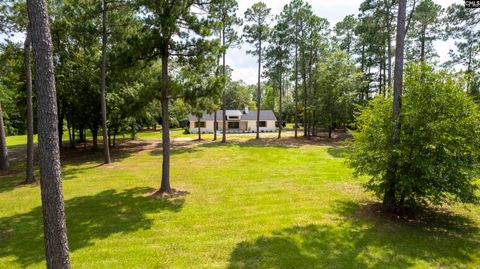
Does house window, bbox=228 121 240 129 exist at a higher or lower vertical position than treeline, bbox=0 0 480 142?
lower

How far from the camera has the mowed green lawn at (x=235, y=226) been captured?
5227 mm

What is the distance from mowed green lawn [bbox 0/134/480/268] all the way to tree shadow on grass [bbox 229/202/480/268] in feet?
0.07

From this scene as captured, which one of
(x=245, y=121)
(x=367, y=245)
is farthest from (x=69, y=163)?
(x=245, y=121)

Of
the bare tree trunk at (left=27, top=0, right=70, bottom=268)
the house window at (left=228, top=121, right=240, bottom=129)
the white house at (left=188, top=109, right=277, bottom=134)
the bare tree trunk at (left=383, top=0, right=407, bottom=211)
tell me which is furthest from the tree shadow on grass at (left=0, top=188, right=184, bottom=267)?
the house window at (left=228, top=121, right=240, bottom=129)

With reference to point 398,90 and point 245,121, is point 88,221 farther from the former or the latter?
point 245,121

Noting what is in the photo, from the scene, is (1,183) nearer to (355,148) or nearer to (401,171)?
(355,148)

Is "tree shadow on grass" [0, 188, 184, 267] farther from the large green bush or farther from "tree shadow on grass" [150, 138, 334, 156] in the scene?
"tree shadow on grass" [150, 138, 334, 156]

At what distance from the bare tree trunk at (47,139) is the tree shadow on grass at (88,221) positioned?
2.16 meters

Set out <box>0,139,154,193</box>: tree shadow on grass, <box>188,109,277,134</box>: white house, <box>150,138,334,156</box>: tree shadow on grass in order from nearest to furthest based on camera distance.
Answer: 1. <box>0,139,154,193</box>: tree shadow on grass
2. <box>150,138,334,156</box>: tree shadow on grass
3. <box>188,109,277,134</box>: white house

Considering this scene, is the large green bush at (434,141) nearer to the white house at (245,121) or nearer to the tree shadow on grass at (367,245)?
the tree shadow on grass at (367,245)

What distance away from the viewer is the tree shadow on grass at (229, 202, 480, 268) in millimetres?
5098

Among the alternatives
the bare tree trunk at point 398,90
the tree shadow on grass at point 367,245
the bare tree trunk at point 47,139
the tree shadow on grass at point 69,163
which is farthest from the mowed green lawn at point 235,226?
the bare tree trunk at point 47,139

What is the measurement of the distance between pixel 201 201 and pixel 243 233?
2812mm

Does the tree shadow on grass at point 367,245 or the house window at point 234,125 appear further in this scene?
the house window at point 234,125
